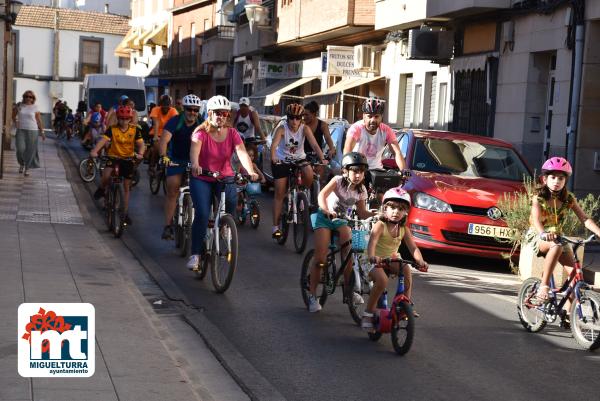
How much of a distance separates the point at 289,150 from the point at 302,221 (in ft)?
3.64

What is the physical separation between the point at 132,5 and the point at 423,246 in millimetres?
74198

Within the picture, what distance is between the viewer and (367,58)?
35.1m

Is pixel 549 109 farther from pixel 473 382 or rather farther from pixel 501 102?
pixel 473 382

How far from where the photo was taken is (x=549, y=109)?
77.6ft

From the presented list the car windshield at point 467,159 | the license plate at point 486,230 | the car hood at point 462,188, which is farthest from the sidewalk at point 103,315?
the car windshield at point 467,159

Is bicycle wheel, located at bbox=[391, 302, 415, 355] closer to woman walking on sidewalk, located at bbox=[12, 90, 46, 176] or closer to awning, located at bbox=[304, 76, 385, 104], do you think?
woman walking on sidewalk, located at bbox=[12, 90, 46, 176]

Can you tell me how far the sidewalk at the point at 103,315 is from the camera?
6.44 m

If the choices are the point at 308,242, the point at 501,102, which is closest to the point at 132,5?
the point at 501,102

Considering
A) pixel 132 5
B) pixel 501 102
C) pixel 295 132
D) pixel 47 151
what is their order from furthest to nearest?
pixel 132 5 → pixel 47 151 → pixel 501 102 → pixel 295 132

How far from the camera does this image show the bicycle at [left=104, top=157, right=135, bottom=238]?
49.0ft

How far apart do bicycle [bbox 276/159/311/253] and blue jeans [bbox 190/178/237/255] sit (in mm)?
2489

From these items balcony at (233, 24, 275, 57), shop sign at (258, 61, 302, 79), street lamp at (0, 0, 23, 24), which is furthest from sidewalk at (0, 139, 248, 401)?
shop sign at (258, 61, 302, 79)

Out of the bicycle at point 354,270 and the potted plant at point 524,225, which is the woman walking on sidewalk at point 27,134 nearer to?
the potted plant at point 524,225

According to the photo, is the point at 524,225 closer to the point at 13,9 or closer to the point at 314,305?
the point at 314,305
